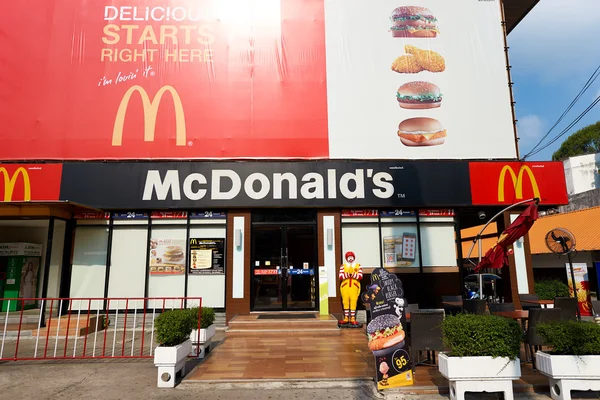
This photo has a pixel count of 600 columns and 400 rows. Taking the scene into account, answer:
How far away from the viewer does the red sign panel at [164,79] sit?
12695 millimetres

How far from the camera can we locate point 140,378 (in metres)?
6.45

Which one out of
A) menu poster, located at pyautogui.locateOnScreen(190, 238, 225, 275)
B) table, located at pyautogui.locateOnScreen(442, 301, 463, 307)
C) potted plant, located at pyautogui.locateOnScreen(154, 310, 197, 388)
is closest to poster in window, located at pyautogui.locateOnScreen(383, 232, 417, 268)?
table, located at pyautogui.locateOnScreen(442, 301, 463, 307)

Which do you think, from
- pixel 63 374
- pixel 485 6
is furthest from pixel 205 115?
pixel 485 6

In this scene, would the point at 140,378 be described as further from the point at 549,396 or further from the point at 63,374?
the point at 549,396

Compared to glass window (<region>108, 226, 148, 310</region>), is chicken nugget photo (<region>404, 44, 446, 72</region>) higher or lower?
higher

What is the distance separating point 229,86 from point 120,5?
500cm

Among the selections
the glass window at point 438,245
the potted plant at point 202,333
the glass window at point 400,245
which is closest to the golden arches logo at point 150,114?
the potted plant at point 202,333

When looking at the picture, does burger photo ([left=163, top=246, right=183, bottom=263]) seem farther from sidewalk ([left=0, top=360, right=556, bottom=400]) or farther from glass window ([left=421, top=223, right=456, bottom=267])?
glass window ([left=421, top=223, right=456, bottom=267])

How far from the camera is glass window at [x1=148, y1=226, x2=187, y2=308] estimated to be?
11805 millimetres

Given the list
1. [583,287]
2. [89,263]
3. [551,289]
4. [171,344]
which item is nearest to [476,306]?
[171,344]

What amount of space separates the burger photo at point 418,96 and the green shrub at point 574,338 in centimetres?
936

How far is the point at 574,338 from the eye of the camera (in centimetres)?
518

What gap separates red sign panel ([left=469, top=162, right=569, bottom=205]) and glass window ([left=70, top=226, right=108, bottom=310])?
11.9m

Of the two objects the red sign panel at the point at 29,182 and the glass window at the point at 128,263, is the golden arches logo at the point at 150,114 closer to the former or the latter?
the red sign panel at the point at 29,182
